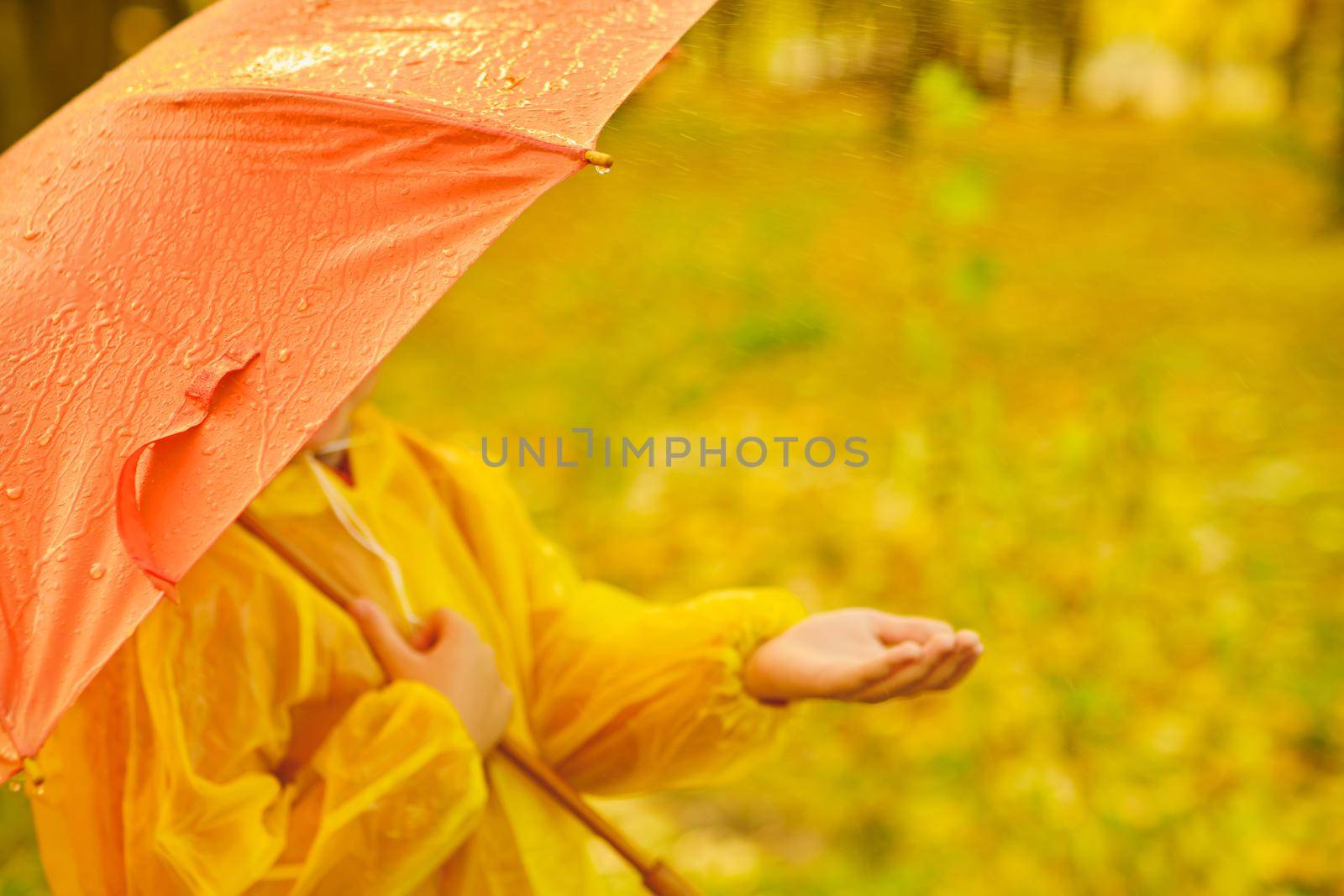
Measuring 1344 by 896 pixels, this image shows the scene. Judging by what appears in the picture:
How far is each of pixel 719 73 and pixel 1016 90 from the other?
1548mm

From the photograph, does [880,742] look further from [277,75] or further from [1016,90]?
[277,75]

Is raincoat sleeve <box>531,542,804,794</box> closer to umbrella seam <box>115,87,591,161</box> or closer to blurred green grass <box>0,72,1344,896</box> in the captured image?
blurred green grass <box>0,72,1344,896</box>

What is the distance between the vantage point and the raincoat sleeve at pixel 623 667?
Answer: 5.67 ft

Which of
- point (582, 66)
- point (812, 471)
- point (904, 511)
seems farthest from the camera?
point (812, 471)

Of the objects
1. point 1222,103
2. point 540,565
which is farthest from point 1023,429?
point 1222,103

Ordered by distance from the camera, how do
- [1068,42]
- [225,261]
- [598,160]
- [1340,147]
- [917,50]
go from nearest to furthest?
1. [598,160]
2. [225,261]
3. [917,50]
4. [1068,42]
5. [1340,147]

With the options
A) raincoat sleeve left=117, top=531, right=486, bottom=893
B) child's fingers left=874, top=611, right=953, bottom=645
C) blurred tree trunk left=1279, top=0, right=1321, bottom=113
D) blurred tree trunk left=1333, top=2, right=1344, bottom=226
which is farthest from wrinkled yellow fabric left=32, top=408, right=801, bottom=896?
blurred tree trunk left=1279, top=0, right=1321, bottom=113

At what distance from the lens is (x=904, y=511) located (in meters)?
4.50

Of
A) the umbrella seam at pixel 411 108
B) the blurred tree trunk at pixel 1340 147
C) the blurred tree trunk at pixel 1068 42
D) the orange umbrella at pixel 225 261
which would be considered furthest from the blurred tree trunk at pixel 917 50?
the blurred tree trunk at pixel 1340 147

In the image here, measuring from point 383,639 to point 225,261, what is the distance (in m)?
0.47

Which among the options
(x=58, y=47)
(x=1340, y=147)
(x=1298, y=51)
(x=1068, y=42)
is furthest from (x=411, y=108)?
(x=1298, y=51)

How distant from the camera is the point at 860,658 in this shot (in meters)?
1.55

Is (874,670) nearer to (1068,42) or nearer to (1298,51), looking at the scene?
(1068,42)

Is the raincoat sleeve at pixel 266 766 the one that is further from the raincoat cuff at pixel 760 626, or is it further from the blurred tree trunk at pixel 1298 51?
the blurred tree trunk at pixel 1298 51
